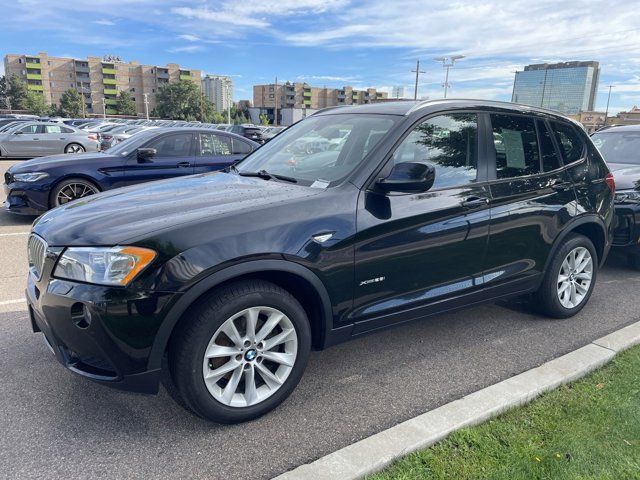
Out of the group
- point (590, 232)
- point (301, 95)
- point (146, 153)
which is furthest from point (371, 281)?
point (301, 95)

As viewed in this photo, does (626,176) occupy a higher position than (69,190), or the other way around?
(626,176)

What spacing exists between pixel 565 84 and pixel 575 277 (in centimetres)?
6988

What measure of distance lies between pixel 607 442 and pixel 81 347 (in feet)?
9.07

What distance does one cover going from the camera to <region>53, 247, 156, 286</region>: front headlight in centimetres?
237

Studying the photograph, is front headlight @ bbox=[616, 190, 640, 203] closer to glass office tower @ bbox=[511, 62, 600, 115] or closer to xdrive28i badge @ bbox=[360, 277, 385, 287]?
xdrive28i badge @ bbox=[360, 277, 385, 287]

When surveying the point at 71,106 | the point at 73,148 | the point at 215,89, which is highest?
the point at 215,89

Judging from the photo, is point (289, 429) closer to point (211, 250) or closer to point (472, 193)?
point (211, 250)

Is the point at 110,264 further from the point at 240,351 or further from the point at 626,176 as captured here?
the point at 626,176

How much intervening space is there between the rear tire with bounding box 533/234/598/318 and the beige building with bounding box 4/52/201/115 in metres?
119

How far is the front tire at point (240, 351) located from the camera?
8.17 ft

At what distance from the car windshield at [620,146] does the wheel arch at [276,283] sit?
5.59m

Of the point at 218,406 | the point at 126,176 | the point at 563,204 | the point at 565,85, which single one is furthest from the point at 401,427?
the point at 565,85

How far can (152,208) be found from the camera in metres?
2.83

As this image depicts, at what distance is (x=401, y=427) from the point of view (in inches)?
106
